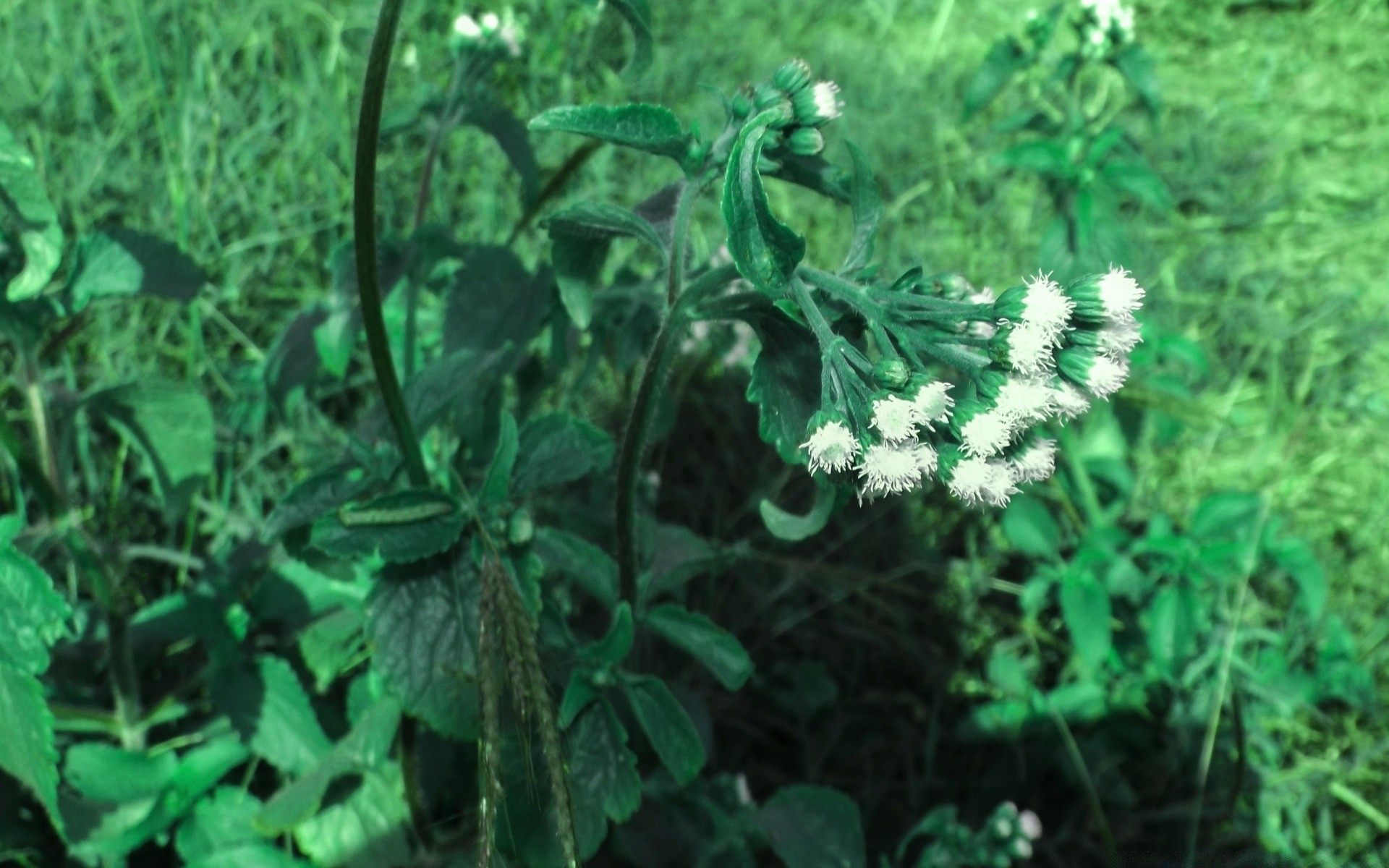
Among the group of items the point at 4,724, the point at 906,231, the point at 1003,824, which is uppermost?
the point at 906,231

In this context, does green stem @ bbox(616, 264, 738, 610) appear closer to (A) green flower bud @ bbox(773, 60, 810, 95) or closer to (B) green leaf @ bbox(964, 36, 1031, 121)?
(A) green flower bud @ bbox(773, 60, 810, 95)

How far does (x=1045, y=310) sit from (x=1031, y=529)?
1.30 m

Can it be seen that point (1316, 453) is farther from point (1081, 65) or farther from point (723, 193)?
point (723, 193)

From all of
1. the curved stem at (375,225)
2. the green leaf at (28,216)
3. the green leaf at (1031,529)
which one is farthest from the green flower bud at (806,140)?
the green leaf at (1031,529)

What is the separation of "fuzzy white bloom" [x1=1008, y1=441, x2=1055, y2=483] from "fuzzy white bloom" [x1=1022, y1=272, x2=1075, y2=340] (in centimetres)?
13

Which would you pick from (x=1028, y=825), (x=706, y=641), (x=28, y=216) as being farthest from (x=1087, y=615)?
(x=28, y=216)

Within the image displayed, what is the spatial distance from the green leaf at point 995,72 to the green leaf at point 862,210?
1231 mm

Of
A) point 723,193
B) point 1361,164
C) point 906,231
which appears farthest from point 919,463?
point 1361,164

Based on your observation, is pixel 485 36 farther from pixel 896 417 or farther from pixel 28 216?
pixel 896 417

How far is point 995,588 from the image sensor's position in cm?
255

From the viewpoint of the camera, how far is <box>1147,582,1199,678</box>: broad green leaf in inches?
85.0

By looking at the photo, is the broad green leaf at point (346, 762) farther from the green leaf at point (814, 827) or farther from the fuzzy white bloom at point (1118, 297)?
the fuzzy white bloom at point (1118, 297)

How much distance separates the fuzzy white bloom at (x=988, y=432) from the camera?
43.0 inches

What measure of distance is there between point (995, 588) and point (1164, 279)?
111cm
